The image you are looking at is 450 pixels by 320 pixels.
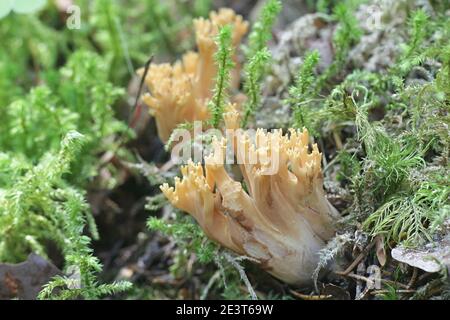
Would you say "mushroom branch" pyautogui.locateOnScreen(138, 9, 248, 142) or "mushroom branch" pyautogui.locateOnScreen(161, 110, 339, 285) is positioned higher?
"mushroom branch" pyautogui.locateOnScreen(138, 9, 248, 142)

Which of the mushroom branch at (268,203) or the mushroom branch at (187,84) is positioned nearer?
the mushroom branch at (268,203)

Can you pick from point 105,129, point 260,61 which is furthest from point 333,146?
point 105,129

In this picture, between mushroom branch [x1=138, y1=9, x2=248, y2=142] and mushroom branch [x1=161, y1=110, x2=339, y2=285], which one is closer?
mushroom branch [x1=161, y1=110, x2=339, y2=285]

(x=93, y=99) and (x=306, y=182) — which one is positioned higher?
(x=93, y=99)

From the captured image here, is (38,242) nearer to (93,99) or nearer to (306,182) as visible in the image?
(93,99)

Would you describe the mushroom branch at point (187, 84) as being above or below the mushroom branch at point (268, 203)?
above
